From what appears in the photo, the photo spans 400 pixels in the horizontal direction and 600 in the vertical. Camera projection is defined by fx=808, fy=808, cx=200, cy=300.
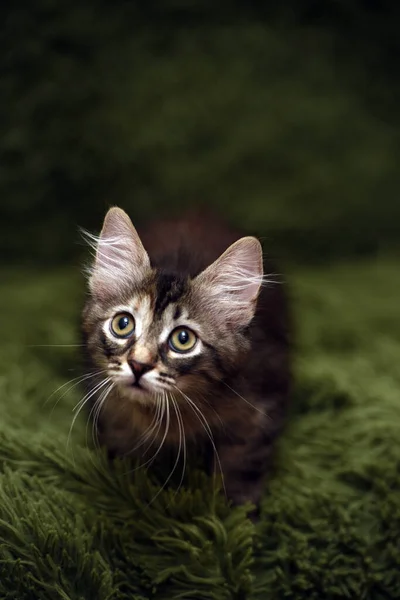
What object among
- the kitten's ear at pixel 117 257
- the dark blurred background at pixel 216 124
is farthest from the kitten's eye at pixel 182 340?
the dark blurred background at pixel 216 124

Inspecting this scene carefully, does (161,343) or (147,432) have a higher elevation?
(161,343)

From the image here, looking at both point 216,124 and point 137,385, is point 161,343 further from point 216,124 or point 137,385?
point 216,124

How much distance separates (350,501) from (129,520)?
330mm

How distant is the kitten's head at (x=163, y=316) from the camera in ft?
3.32

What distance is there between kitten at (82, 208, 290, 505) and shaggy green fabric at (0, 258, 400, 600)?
6 centimetres

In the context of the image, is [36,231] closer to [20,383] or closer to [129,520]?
[20,383]

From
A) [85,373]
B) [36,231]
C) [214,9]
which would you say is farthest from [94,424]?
[214,9]

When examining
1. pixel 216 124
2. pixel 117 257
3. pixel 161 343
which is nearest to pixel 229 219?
pixel 216 124

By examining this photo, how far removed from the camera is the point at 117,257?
1115 mm

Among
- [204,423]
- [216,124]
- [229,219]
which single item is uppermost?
[216,124]

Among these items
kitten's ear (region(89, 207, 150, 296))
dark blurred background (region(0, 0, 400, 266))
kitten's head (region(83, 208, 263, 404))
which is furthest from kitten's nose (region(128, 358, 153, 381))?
dark blurred background (region(0, 0, 400, 266))

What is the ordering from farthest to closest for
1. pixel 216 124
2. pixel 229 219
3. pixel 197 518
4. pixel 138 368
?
1. pixel 216 124
2. pixel 229 219
3. pixel 197 518
4. pixel 138 368

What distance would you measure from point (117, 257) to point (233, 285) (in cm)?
17

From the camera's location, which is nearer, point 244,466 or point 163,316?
point 163,316
